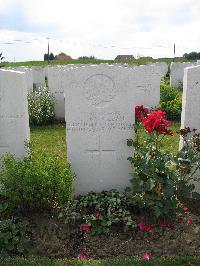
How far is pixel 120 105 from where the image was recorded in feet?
14.7

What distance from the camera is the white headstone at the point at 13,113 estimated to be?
14.9ft

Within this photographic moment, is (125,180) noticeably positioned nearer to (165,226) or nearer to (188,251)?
(165,226)

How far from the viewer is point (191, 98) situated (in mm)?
4570

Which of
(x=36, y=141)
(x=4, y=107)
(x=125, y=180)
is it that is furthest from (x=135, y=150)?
(x=36, y=141)

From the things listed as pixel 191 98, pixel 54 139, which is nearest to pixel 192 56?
pixel 54 139

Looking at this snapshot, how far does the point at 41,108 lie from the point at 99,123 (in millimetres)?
5163

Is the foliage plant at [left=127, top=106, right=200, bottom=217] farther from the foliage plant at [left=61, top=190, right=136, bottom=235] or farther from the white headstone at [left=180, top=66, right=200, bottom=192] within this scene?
the white headstone at [left=180, top=66, right=200, bottom=192]

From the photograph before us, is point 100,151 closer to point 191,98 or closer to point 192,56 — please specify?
point 191,98

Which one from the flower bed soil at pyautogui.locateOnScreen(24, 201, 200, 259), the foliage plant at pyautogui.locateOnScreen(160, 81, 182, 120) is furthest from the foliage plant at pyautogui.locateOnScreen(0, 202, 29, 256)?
the foliage plant at pyautogui.locateOnScreen(160, 81, 182, 120)

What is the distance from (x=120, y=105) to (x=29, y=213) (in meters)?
1.66

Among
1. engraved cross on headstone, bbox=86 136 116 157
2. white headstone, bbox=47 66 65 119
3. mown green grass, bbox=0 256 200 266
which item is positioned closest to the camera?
mown green grass, bbox=0 256 200 266

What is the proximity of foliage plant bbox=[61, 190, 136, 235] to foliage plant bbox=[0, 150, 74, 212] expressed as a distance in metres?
0.22

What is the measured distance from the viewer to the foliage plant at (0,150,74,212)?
400 cm

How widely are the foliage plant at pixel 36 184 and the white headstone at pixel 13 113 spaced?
576 mm
